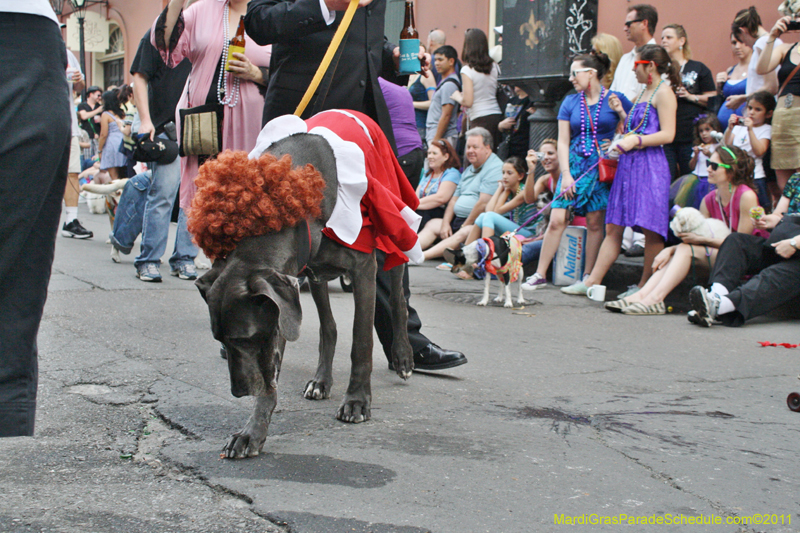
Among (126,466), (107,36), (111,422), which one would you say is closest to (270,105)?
(111,422)

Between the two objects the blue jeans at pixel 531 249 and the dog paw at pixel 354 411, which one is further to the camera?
the blue jeans at pixel 531 249

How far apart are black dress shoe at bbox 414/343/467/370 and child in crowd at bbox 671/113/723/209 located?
415 cm

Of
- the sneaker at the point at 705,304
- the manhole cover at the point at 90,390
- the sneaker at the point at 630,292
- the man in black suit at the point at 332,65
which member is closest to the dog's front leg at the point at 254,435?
the manhole cover at the point at 90,390

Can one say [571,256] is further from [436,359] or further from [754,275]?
[436,359]

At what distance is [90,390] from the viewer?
3.70 meters

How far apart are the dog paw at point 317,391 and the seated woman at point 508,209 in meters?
4.87

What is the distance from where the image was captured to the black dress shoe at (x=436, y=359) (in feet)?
13.8

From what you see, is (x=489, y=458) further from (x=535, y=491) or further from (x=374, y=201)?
(x=374, y=201)

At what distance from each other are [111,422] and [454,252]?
17.1ft

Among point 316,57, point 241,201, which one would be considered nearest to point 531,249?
point 316,57

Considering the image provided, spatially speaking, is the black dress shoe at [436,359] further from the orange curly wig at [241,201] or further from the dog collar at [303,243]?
the orange curly wig at [241,201]

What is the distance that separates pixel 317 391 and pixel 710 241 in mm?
4106

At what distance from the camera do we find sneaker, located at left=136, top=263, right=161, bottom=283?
7027mm

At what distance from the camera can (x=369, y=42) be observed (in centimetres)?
404
